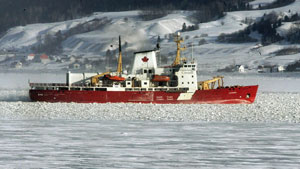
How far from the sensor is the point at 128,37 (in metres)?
95.0

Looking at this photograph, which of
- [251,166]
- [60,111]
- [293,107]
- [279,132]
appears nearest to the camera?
[251,166]

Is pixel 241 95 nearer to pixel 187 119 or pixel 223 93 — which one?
pixel 223 93

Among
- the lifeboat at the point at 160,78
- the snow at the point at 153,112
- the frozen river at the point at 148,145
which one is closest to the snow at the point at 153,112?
the snow at the point at 153,112

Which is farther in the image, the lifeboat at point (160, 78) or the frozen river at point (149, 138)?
the lifeboat at point (160, 78)

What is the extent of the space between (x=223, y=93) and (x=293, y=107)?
24.7 feet

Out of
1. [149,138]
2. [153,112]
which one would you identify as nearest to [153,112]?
[153,112]

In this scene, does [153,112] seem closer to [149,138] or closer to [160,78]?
[160,78]

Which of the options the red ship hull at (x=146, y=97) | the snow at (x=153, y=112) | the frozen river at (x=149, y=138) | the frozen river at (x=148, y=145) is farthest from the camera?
the red ship hull at (x=146, y=97)

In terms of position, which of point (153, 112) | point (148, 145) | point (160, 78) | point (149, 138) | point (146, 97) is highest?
point (160, 78)

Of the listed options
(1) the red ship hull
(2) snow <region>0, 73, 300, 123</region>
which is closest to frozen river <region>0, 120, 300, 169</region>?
(2) snow <region>0, 73, 300, 123</region>

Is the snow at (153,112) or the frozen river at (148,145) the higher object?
the snow at (153,112)

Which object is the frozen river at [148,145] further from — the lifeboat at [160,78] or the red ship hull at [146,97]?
the lifeboat at [160,78]

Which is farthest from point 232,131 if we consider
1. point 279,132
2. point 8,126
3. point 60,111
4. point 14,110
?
point 14,110

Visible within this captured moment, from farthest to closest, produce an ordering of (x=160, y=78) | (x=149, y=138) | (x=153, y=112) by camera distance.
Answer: (x=160, y=78)
(x=153, y=112)
(x=149, y=138)
